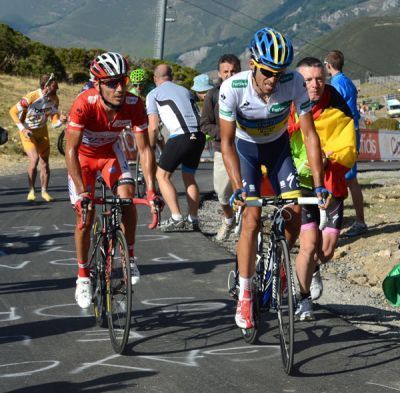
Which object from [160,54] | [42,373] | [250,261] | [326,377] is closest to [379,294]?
[250,261]

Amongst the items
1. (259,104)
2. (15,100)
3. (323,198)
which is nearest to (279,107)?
(259,104)

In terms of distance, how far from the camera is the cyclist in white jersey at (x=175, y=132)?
12062mm

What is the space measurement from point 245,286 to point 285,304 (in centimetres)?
45

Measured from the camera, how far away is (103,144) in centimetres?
775

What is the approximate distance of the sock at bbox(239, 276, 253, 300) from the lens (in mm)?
6785

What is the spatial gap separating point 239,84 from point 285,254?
1.29m

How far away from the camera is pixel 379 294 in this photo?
8891 mm

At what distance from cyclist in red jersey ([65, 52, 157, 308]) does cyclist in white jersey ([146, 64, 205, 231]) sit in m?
4.15

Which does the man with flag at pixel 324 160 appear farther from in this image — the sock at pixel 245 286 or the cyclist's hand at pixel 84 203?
the cyclist's hand at pixel 84 203

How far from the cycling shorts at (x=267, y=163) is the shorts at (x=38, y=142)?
29.0ft

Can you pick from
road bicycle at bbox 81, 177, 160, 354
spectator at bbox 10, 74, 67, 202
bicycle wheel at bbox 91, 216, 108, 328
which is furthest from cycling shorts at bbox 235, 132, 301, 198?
spectator at bbox 10, 74, 67, 202

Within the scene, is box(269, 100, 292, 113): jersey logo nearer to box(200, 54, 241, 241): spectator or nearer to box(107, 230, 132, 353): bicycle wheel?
box(107, 230, 132, 353): bicycle wheel

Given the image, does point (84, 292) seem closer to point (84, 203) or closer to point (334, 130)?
point (84, 203)

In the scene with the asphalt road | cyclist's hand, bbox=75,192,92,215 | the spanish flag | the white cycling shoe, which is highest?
the spanish flag
